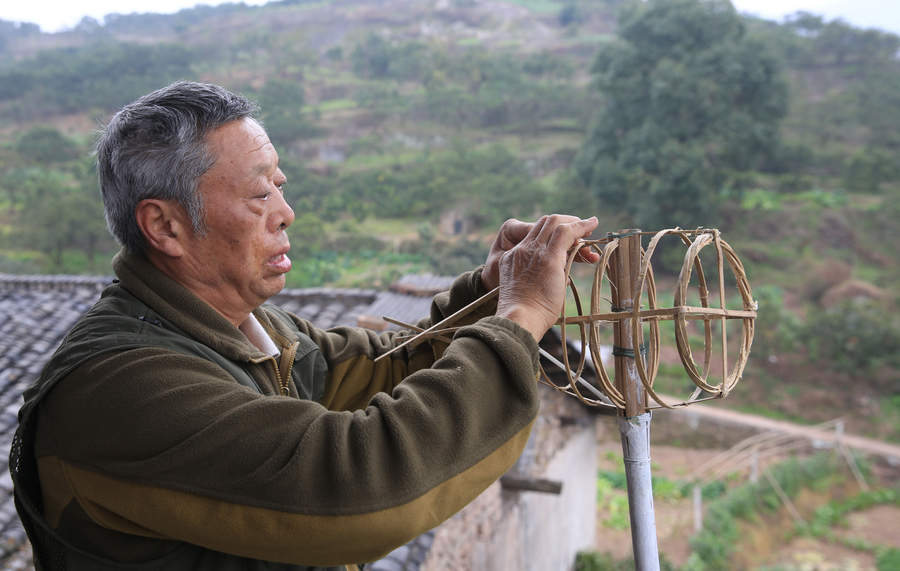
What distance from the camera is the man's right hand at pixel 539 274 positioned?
1013 millimetres

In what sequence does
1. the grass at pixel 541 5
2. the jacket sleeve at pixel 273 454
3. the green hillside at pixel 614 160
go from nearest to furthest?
the jacket sleeve at pixel 273 454 → the green hillside at pixel 614 160 → the grass at pixel 541 5

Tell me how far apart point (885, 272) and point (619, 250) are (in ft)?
68.4

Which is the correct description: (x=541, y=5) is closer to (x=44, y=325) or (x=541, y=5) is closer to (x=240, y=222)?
(x=44, y=325)

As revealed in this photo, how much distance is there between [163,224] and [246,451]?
1.34 feet

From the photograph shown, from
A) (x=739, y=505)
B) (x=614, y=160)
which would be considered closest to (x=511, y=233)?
(x=739, y=505)

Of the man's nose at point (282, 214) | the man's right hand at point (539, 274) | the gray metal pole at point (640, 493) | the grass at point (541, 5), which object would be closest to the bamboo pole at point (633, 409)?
the gray metal pole at point (640, 493)

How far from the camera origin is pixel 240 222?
1.06 meters

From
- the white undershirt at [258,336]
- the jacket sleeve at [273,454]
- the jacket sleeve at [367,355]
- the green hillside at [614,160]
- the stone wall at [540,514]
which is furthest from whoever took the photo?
the green hillside at [614,160]

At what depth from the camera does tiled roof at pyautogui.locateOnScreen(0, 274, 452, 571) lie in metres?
3.13

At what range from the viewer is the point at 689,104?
2119 cm

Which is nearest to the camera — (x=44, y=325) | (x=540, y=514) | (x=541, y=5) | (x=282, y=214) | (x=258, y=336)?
(x=282, y=214)

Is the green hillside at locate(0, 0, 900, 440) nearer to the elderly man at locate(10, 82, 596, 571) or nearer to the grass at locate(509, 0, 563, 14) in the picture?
the elderly man at locate(10, 82, 596, 571)

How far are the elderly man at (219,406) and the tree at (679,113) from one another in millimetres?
19871

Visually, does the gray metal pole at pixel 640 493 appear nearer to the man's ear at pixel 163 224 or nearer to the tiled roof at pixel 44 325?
the man's ear at pixel 163 224
